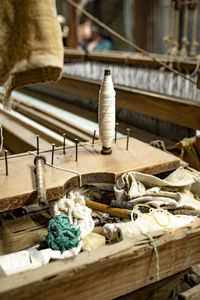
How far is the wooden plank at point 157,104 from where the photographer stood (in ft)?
9.07

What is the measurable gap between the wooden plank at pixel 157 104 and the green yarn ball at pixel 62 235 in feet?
5.63

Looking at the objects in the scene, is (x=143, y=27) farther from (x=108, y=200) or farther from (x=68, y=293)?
(x=68, y=293)

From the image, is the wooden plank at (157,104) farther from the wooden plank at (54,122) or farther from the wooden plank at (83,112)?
the wooden plank at (54,122)

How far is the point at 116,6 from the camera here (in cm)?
859

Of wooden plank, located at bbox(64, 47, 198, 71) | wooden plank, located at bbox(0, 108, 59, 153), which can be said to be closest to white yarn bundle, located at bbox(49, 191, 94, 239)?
wooden plank, located at bbox(0, 108, 59, 153)

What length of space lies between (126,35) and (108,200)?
7385 millimetres

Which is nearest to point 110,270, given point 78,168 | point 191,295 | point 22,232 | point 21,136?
point 191,295

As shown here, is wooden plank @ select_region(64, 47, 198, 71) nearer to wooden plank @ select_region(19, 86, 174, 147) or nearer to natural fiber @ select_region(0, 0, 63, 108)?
wooden plank @ select_region(19, 86, 174, 147)

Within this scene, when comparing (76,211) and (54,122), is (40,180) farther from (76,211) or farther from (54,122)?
(54,122)

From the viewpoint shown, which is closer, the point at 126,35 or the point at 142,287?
the point at 142,287

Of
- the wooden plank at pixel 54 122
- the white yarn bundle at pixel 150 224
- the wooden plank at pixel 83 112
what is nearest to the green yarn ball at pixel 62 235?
the white yarn bundle at pixel 150 224

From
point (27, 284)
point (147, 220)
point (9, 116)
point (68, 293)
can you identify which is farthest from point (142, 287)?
point (9, 116)

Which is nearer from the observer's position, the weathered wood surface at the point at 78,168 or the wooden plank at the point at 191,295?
the wooden plank at the point at 191,295

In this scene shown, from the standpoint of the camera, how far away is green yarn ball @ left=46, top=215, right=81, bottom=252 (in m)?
1.26
